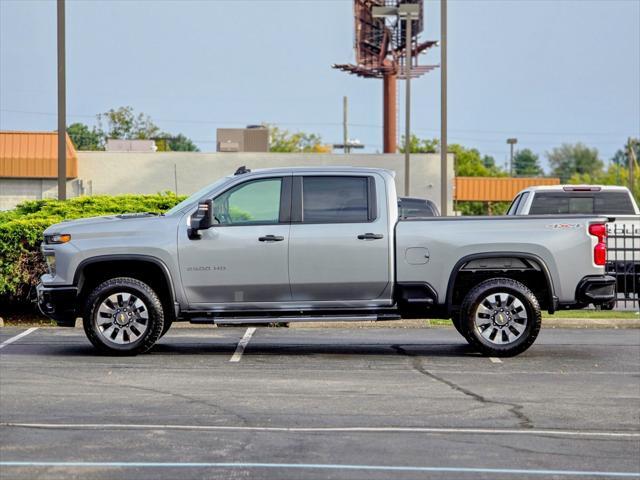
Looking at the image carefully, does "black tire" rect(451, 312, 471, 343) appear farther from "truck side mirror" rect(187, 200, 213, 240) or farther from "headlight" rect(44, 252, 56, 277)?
"headlight" rect(44, 252, 56, 277)

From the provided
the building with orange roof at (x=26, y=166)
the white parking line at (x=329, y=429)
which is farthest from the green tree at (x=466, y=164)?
the white parking line at (x=329, y=429)

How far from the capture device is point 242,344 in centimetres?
1506

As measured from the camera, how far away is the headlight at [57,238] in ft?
44.2

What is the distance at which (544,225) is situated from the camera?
1353cm

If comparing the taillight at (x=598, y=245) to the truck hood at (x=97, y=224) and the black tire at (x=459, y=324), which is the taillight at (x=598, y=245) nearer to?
the black tire at (x=459, y=324)

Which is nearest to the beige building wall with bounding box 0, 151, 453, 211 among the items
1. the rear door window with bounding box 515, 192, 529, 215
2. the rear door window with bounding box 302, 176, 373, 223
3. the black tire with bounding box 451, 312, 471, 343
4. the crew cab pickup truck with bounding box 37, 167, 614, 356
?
the rear door window with bounding box 515, 192, 529, 215

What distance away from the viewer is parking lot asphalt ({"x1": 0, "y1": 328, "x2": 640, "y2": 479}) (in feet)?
27.4

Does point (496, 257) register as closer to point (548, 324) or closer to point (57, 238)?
point (548, 324)

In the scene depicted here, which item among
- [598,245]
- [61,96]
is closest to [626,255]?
[598,245]

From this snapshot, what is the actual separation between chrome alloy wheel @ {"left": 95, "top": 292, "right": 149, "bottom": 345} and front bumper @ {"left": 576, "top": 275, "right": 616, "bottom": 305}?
4.77 m

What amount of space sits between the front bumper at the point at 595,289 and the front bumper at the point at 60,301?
555cm

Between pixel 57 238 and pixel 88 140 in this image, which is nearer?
pixel 57 238

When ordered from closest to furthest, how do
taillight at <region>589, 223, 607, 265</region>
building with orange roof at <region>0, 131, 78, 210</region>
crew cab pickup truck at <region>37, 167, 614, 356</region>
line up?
crew cab pickup truck at <region>37, 167, 614, 356</region> → taillight at <region>589, 223, 607, 265</region> → building with orange roof at <region>0, 131, 78, 210</region>

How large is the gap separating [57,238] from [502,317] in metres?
4.99
